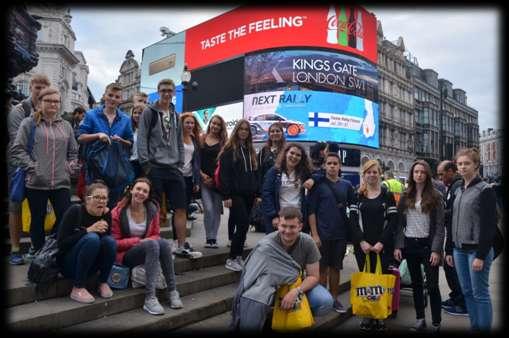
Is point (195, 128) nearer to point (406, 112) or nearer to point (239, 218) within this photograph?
point (239, 218)

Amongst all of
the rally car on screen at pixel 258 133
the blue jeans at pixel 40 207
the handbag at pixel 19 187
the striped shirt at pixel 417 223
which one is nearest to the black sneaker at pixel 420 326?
the striped shirt at pixel 417 223

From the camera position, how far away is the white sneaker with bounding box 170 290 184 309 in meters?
3.70

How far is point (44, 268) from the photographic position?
333 centimetres

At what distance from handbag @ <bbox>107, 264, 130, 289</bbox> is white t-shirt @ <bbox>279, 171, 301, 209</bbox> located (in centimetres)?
180

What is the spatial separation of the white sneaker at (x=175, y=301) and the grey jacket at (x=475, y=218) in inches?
107

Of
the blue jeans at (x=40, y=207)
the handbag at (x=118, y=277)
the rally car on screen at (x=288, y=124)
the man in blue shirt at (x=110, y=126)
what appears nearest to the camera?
the handbag at (x=118, y=277)

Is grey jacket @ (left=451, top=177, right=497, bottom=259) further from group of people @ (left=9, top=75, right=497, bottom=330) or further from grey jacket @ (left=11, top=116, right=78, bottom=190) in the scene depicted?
grey jacket @ (left=11, top=116, right=78, bottom=190)

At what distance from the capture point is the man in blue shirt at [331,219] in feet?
14.1

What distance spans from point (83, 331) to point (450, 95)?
73.5m

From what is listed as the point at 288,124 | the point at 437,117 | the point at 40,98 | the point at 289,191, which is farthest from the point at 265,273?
the point at 437,117

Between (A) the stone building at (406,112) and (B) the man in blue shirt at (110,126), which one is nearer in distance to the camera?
(B) the man in blue shirt at (110,126)

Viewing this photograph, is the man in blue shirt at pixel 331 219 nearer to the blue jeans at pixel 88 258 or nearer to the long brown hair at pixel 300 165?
the long brown hair at pixel 300 165

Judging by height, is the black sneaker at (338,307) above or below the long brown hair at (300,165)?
below

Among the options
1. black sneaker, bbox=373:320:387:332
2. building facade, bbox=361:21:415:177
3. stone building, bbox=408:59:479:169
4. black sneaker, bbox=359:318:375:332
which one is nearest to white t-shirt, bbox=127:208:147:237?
black sneaker, bbox=359:318:375:332
